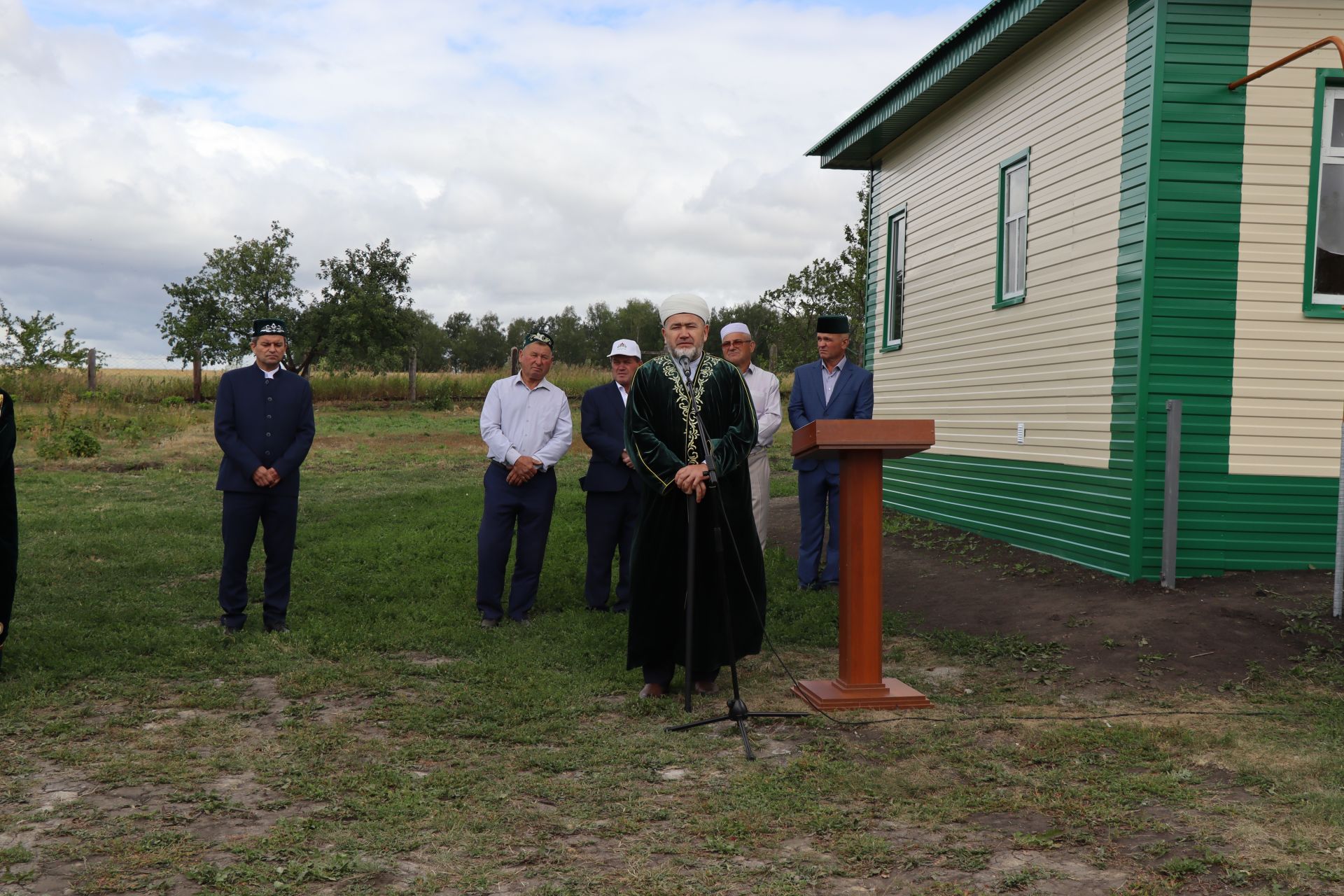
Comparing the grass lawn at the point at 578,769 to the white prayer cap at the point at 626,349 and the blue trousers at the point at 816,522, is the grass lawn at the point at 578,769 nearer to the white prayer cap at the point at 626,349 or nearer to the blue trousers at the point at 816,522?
the blue trousers at the point at 816,522

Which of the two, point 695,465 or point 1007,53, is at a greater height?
point 1007,53

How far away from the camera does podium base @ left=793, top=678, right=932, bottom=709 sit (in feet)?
19.3

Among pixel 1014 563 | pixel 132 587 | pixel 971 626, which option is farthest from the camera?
pixel 1014 563

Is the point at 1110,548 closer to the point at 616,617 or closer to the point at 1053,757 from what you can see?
the point at 616,617

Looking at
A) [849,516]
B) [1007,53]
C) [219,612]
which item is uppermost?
[1007,53]

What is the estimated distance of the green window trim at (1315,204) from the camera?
883cm

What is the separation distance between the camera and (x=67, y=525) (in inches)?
502

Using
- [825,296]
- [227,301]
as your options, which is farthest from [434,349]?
[825,296]

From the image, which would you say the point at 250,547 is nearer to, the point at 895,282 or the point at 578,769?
the point at 578,769

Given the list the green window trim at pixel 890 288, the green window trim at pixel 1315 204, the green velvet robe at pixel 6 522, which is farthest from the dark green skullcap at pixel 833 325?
the green window trim at pixel 890 288

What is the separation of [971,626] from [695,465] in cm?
322

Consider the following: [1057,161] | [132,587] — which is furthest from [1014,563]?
[132,587]

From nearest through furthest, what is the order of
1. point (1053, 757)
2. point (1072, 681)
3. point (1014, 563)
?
point (1053, 757) → point (1072, 681) → point (1014, 563)

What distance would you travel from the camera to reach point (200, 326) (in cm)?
3706
